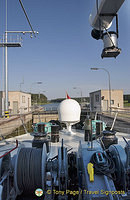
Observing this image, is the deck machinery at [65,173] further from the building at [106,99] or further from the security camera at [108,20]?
the building at [106,99]

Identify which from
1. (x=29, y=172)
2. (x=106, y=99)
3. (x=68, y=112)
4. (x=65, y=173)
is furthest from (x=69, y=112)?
(x=106, y=99)

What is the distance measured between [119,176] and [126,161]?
1.34 feet

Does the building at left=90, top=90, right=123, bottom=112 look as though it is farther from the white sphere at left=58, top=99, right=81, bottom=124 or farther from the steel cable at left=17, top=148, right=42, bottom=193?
the steel cable at left=17, top=148, right=42, bottom=193

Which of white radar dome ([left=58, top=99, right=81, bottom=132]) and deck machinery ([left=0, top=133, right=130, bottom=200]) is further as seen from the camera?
white radar dome ([left=58, top=99, right=81, bottom=132])

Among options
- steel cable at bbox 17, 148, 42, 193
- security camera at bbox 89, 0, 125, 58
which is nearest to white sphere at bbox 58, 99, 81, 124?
security camera at bbox 89, 0, 125, 58

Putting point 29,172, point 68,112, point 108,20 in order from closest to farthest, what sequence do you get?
point 29,172
point 108,20
point 68,112

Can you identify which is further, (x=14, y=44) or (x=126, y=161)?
(x=14, y=44)

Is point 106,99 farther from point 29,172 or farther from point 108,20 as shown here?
point 29,172

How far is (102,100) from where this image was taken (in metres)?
28.7

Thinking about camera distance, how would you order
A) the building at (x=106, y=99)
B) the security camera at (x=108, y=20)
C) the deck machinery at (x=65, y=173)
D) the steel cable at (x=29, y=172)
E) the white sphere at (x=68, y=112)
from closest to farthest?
the deck machinery at (x=65, y=173) → the steel cable at (x=29, y=172) → the security camera at (x=108, y=20) → the white sphere at (x=68, y=112) → the building at (x=106, y=99)

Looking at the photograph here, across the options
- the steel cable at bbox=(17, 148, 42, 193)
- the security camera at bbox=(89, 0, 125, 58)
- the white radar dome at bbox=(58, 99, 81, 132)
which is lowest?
the steel cable at bbox=(17, 148, 42, 193)

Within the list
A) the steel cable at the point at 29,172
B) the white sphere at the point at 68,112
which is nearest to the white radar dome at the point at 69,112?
the white sphere at the point at 68,112

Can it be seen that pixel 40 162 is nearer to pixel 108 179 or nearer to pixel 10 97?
pixel 108 179

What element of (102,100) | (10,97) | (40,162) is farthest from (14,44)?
(102,100)
